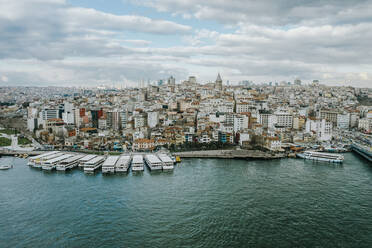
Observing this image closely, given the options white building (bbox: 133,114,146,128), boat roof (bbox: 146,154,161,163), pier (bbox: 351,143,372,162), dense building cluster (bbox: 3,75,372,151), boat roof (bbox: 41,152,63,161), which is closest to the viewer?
boat roof (bbox: 146,154,161,163)

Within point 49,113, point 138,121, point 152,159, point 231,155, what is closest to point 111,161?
point 152,159

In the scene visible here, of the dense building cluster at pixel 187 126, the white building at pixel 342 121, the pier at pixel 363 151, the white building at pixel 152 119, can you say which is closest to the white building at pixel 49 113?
the dense building cluster at pixel 187 126

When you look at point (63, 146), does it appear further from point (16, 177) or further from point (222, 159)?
point (222, 159)

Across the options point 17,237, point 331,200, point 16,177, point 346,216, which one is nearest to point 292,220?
point 346,216

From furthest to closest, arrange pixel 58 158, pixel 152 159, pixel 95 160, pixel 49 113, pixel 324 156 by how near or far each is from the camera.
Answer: pixel 49 113
pixel 324 156
pixel 58 158
pixel 152 159
pixel 95 160

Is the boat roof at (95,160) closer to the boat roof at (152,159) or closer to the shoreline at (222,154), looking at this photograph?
the shoreline at (222,154)

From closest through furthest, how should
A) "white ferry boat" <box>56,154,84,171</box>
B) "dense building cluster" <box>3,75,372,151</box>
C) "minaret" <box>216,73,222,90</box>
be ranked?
"white ferry boat" <box>56,154,84,171</box>
"dense building cluster" <box>3,75,372,151</box>
"minaret" <box>216,73,222,90</box>

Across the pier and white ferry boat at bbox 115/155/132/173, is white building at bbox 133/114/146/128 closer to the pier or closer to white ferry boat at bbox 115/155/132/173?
white ferry boat at bbox 115/155/132/173

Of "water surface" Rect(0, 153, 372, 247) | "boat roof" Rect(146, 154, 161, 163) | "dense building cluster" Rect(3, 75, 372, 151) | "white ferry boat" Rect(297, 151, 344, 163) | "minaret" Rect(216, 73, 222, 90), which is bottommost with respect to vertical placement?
"water surface" Rect(0, 153, 372, 247)

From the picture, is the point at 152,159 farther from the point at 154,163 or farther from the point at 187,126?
the point at 187,126

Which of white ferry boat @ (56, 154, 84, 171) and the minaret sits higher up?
the minaret

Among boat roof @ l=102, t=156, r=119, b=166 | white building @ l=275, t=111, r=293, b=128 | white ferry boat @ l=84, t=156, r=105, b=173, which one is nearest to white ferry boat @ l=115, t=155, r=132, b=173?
boat roof @ l=102, t=156, r=119, b=166
